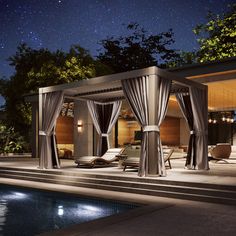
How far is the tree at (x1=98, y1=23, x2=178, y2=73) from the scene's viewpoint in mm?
32969

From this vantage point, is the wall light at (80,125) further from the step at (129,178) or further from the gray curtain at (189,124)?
the gray curtain at (189,124)

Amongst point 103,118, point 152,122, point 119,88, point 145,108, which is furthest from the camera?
point 103,118

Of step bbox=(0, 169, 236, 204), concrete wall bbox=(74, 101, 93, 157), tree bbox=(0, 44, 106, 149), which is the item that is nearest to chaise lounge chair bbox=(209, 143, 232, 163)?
concrete wall bbox=(74, 101, 93, 157)

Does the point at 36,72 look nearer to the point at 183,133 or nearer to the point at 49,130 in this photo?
the point at 183,133

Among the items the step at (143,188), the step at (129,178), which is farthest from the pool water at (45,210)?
the step at (129,178)

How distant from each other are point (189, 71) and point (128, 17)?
26293mm

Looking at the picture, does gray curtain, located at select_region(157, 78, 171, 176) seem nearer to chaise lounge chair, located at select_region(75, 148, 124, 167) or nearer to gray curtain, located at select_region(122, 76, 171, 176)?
gray curtain, located at select_region(122, 76, 171, 176)

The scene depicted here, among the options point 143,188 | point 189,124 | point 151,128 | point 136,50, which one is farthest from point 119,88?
point 136,50

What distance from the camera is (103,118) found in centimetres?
1347

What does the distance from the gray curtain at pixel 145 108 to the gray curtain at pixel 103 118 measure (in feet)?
13.7

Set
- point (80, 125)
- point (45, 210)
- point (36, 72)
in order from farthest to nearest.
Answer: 1. point (36, 72)
2. point (80, 125)
3. point (45, 210)

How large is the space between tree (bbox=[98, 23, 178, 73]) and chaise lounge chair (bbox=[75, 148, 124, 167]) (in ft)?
67.4

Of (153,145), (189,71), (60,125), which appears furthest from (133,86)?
(60,125)

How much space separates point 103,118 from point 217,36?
16988mm
